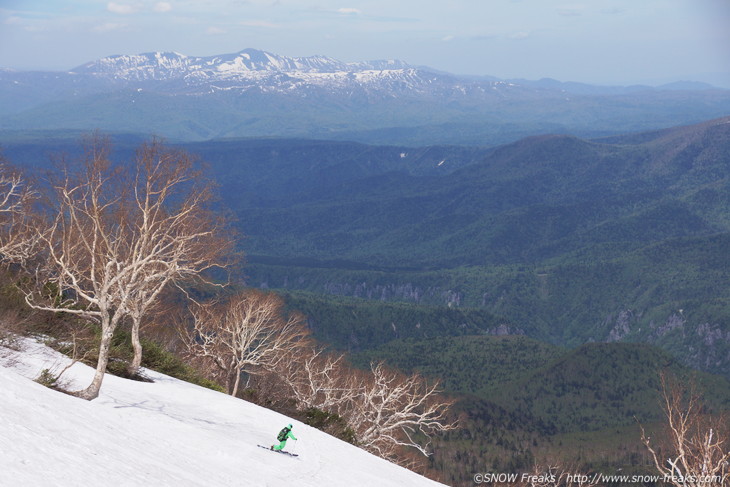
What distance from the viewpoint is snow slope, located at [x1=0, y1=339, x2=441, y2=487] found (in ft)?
49.8

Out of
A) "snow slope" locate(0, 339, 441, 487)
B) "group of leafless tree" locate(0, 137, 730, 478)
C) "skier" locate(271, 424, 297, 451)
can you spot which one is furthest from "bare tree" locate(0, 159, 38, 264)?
"skier" locate(271, 424, 297, 451)

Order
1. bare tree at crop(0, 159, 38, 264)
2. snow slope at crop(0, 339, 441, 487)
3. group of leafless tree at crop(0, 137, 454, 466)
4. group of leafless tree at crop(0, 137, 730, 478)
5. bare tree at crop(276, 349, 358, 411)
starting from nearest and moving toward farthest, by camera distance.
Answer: snow slope at crop(0, 339, 441, 487) → group of leafless tree at crop(0, 137, 730, 478) → group of leafless tree at crop(0, 137, 454, 466) → bare tree at crop(0, 159, 38, 264) → bare tree at crop(276, 349, 358, 411)

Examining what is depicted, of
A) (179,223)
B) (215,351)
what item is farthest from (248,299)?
(179,223)

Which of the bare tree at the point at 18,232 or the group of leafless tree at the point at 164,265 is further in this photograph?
the bare tree at the point at 18,232

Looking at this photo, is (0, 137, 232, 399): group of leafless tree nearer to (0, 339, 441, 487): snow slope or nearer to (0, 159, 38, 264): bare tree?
(0, 159, 38, 264): bare tree

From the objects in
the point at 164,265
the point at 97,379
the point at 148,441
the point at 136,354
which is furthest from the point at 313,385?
the point at 148,441

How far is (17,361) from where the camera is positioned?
23484mm

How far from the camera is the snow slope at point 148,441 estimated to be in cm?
1518

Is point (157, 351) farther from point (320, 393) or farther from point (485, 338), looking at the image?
point (485, 338)

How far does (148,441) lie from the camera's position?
18.9 metres

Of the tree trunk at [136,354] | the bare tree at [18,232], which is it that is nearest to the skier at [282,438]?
the tree trunk at [136,354]

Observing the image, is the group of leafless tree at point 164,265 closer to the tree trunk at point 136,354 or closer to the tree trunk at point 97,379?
the tree trunk at point 136,354

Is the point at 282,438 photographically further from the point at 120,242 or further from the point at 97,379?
the point at 120,242

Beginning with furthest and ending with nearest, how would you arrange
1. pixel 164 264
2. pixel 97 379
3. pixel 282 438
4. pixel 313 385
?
1. pixel 313 385
2. pixel 164 264
3. pixel 97 379
4. pixel 282 438
